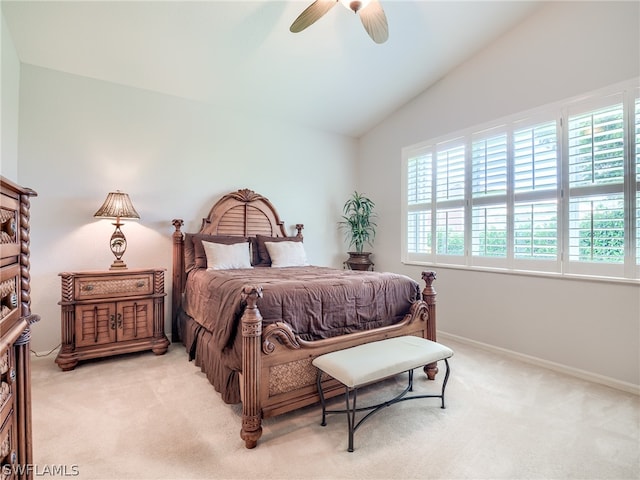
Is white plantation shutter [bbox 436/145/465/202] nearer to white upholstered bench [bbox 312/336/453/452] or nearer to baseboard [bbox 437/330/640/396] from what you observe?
baseboard [bbox 437/330/640/396]

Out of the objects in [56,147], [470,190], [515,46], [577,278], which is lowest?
[577,278]

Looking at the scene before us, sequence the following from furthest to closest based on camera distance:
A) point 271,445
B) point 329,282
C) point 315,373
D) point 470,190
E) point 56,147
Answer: point 470,190
point 56,147
point 329,282
point 315,373
point 271,445

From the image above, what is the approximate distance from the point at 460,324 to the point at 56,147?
15.2 ft

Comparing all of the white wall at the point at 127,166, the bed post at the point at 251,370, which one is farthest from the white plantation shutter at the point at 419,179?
the bed post at the point at 251,370

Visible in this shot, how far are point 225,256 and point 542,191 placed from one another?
3.21 metres

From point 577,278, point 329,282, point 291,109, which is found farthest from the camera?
point 291,109

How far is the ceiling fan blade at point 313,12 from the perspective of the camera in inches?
83.0

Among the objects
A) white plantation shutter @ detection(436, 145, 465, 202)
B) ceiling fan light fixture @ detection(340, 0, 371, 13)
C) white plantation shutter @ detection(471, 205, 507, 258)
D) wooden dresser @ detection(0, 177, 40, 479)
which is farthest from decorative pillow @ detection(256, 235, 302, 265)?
wooden dresser @ detection(0, 177, 40, 479)

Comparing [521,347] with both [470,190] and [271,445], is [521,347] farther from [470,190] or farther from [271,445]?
[271,445]

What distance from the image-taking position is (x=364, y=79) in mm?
3820

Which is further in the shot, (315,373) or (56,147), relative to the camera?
(56,147)

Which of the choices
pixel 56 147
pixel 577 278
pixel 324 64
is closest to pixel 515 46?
pixel 324 64

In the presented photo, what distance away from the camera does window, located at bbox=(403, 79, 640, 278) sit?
2.61m

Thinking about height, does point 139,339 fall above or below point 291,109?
below
